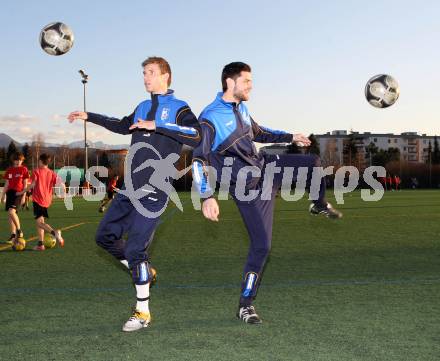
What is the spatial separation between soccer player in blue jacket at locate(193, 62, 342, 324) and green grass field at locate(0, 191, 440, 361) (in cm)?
59

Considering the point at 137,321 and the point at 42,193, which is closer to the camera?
the point at 137,321

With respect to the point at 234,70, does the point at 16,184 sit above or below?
below

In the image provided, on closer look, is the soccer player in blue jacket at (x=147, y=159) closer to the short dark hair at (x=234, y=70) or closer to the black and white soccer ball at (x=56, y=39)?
the short dark hair at (x=234, y=70)

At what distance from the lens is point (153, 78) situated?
5066 millimetres

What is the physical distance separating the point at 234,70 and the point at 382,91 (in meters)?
7.09

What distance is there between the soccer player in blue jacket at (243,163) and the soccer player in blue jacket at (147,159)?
18cm

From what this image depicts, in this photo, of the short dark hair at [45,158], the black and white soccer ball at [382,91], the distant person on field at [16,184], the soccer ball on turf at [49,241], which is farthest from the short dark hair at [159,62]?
the distant person on field at [16,184]

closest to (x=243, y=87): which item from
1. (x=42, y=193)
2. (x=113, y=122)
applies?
(x=113, y=122)

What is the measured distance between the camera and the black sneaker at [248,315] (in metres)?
4.93

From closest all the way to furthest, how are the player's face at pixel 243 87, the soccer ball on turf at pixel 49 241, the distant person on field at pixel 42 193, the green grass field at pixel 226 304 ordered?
the green grass field at pixel 226 304, the player's face at pixel 243 87, the distant person on field at pixel 42 193, the soccer ball on turf at pixel 49 241

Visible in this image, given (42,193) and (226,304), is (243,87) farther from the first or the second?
(42,193)

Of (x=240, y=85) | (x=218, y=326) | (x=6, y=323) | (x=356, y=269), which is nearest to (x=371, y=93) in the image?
(x=356, y=269)

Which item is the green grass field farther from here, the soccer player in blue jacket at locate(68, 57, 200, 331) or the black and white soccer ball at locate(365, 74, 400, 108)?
the black and white soccer ball at locate(365, 74, 400, 108)

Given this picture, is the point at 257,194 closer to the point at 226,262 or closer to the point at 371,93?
the point at 226,262
